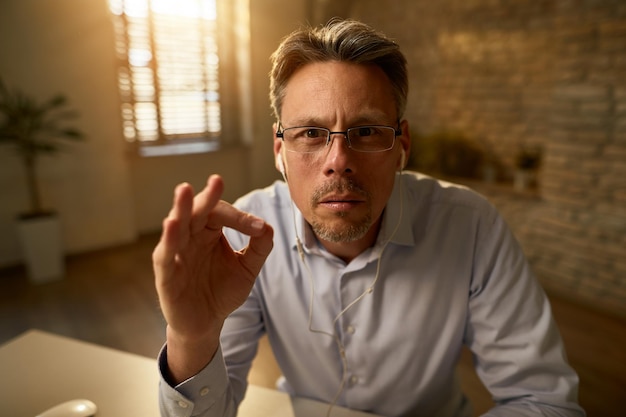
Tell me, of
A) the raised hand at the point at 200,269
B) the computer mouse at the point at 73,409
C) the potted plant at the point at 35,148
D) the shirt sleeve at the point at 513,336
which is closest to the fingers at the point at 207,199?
the raised hand at the point at 200,269

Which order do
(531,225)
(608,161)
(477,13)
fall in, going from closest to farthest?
(608,161), (531,225), (477,13)

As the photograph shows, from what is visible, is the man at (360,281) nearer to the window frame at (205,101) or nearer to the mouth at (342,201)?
the mouth at (342,201)

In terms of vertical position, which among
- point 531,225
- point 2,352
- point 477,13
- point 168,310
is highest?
point 477,13

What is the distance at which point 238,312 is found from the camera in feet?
3.38

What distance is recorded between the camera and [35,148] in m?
3.14

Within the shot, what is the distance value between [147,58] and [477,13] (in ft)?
9.82

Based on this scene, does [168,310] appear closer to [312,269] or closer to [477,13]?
[312,269]

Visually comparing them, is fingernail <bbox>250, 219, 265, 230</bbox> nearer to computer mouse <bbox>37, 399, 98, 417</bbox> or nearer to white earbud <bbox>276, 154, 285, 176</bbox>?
white earbud <bbox>276, 154, 285, 176</bbox>

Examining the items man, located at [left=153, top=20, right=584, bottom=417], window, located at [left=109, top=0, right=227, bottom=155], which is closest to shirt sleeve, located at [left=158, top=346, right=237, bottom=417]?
man, located at [left=153, top=20, right=584, bottom=417]

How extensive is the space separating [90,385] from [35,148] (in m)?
2.83

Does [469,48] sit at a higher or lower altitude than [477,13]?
lower

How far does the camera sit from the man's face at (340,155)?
2.78 ft

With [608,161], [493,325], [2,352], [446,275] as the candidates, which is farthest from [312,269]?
[608,161]

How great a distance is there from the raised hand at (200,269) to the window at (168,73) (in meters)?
3.74
